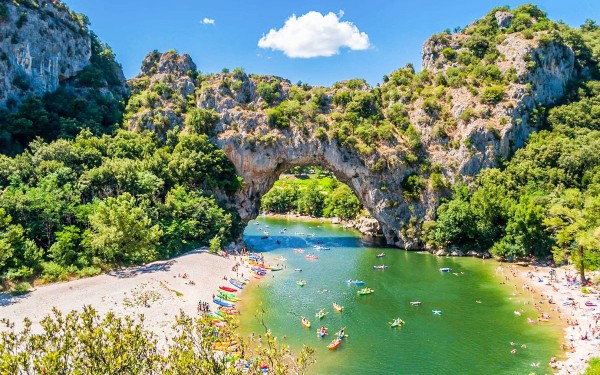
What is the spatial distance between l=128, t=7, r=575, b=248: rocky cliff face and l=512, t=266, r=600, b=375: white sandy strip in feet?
68.8

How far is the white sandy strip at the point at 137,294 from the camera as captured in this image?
3562cm

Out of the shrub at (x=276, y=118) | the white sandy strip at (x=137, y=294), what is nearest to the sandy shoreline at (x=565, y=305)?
the white sandy strip at (x=137, y=294)

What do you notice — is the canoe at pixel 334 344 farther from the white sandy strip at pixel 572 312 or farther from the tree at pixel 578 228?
the tree at pixel 578 228

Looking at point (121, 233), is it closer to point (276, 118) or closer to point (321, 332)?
point (321, 332)

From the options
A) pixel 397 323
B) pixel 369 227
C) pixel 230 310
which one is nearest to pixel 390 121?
pixel 369 227

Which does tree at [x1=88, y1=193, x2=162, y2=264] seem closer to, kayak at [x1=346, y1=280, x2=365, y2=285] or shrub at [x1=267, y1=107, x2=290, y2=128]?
kayak at [x1=346, y1=280, x2=365, y2=285]

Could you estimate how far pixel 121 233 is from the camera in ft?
154

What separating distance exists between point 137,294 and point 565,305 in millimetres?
43575

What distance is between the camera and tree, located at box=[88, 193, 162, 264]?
154 ft

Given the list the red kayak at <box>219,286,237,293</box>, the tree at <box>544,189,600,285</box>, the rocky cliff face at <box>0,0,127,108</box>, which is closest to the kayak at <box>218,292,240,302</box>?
the red kayak at <box>219,286,237,293</box>

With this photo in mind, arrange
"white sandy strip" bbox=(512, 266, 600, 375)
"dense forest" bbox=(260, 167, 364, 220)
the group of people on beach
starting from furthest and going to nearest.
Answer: "dense forest" bbox=(260, 167, 364, 220) → the group of people on beach → "white sandy strip" bbox=(512, 266, 600, 375)

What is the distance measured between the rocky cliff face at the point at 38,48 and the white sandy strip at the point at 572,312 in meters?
81.3

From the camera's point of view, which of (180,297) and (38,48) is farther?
(38,48)

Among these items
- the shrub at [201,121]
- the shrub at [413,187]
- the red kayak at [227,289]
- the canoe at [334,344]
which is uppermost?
the shrub at [201,121]
